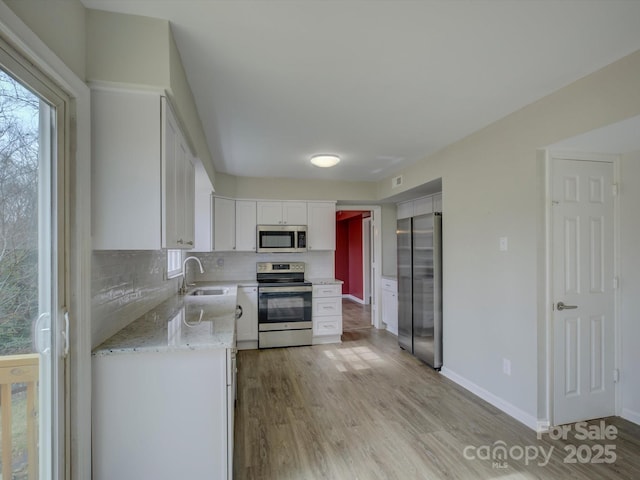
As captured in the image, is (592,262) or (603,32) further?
(592,262)

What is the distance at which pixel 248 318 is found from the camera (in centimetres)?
418

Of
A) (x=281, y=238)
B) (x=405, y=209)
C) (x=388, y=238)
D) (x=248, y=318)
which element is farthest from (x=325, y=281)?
(x=405, y=209)

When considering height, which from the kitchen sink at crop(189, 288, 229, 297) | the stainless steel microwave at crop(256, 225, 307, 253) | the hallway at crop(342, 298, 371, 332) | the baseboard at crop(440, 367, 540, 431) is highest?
the stainless steel microwave at crop(256, 225, 307, 253)

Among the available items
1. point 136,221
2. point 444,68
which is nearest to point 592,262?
point 444,68

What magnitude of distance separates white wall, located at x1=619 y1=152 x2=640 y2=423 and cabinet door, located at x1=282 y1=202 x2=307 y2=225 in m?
3.47

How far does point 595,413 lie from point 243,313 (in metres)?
3.69

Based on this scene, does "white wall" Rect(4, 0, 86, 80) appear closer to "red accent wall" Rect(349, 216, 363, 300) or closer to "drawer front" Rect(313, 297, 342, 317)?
"drawer front" Rect(313, 297, 342, 317)

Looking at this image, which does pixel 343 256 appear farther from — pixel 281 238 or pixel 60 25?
pixel 60 25

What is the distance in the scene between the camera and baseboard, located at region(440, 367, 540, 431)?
7.65 feet

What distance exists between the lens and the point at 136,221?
1.47 metres

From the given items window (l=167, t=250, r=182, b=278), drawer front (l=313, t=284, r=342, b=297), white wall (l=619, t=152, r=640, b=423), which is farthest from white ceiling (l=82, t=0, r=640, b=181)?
drawer front (l=313, t=284, r=342, b=297)

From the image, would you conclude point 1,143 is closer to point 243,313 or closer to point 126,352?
point 126,352

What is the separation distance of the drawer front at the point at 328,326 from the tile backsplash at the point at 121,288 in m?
2.28

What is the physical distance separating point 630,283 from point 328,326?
319cm
